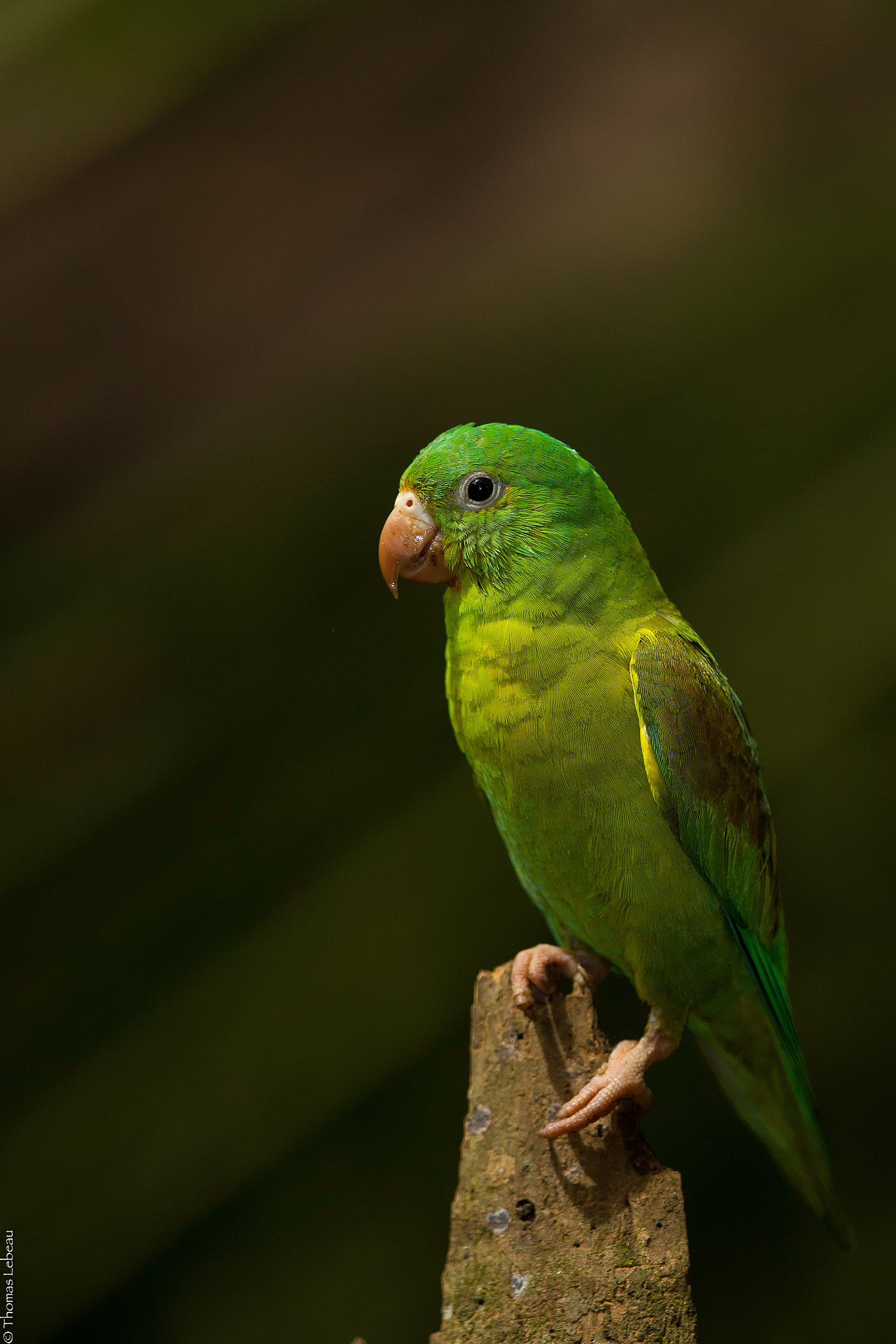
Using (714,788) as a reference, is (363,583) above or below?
above

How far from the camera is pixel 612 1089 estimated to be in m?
1.95

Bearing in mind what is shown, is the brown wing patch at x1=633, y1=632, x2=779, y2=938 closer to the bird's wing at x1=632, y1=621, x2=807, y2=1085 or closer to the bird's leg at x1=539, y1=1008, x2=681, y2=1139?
the bird's wing at x1=632, y1=621, x2=807, y2=1085

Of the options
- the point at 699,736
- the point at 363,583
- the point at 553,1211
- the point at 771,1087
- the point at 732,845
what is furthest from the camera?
the point at 363,583

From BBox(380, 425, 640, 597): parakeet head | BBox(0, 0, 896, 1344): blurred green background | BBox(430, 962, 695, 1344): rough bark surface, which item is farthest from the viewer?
BBox(0, 0, 896, 1344): blurred green background

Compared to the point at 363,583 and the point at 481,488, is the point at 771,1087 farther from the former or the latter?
the point at 363,583

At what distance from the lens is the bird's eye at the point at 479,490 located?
2.06 m

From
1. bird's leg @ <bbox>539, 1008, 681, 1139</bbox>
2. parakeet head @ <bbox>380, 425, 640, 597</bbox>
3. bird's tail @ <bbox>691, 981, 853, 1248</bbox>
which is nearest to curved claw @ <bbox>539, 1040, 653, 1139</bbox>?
bird's leg @ <bbox>539, 1008, 681, 1139</bbox>

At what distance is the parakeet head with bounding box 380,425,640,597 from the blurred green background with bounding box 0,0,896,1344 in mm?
1177

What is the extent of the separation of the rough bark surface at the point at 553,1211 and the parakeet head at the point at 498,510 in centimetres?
89

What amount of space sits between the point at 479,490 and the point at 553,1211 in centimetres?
142

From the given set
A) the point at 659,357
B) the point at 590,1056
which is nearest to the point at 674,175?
the point at 659,357

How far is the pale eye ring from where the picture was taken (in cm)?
206

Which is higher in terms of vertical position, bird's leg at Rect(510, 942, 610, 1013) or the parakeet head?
the parakeet head

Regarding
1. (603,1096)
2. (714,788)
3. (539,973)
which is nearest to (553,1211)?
(603,1096)
